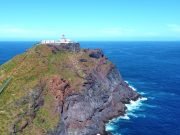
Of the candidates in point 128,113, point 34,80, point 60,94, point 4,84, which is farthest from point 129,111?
point 4,84

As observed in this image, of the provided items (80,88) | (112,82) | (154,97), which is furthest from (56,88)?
(154,97)

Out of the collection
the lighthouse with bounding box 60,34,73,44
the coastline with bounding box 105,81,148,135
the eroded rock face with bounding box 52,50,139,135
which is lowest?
the coastline with bounding box 105,81,148,135

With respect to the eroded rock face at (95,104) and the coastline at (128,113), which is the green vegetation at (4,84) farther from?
the coastline at (128,113)

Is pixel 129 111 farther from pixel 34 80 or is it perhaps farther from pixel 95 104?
pixel 34 80

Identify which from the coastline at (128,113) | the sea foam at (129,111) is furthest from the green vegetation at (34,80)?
the sea foam at (129,111)

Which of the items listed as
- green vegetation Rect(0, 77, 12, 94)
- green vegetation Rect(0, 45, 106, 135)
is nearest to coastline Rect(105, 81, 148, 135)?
green vegetation Rect(0, 45, 106, 135)

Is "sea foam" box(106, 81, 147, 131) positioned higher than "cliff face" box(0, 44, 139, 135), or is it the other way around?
"cliff face" box(0, 44, 139, 135)

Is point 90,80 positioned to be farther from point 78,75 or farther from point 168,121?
point 168,121

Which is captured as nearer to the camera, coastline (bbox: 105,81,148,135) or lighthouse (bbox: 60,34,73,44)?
coastline (bbox: 105,81,148,135)

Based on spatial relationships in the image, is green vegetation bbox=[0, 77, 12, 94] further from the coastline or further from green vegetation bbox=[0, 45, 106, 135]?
the coastline
